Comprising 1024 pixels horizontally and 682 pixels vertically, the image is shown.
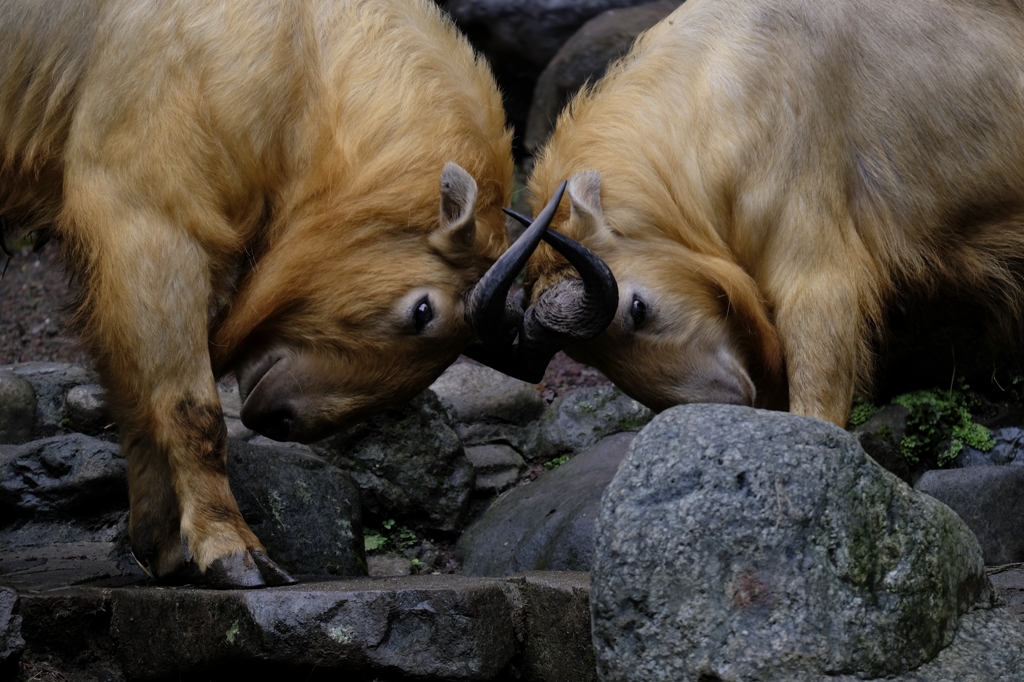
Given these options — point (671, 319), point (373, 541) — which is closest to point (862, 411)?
point (671, 319)

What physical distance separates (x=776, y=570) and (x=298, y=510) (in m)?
3.19

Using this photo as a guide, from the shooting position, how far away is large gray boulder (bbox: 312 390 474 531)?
7215 mm

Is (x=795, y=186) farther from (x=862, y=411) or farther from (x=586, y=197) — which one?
(x=862, y=411)

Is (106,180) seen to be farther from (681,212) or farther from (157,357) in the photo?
(681,212)

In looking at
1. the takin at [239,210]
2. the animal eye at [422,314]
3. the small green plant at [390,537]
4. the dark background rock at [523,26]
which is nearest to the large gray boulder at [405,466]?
the small green plant at [390,537]

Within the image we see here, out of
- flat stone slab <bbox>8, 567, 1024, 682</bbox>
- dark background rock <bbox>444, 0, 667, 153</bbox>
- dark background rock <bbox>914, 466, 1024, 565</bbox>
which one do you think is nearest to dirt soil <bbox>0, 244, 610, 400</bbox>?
dark background rock <bbox>444, 0, 667, 153</bbox>

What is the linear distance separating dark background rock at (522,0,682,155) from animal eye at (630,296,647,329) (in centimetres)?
477

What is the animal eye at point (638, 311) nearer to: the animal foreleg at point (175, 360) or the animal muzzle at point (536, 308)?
the animal muzzle at point (536, 308)

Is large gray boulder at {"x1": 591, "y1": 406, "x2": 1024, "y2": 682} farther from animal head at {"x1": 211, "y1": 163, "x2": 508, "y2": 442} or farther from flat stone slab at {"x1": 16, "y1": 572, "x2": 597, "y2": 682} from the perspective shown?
animal head at {"x1": 211, "y1": 163, "x2": 508, "y2": 442}

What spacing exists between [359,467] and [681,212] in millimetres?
2825

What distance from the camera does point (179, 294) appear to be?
4895mm

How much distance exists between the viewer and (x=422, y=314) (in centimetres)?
530

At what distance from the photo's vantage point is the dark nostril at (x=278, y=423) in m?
5.29

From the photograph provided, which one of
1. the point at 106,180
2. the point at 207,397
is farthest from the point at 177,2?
the point at 207,397
